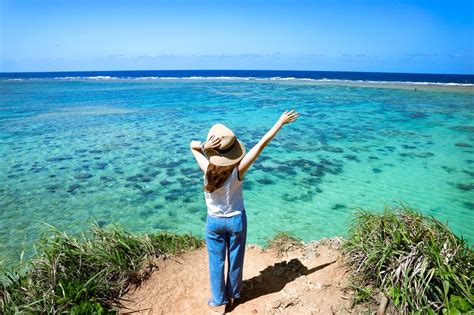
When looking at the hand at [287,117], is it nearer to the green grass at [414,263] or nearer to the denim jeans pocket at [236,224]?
Result: the denim jeans pocket at [236,224]

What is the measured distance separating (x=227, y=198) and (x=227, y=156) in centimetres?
42

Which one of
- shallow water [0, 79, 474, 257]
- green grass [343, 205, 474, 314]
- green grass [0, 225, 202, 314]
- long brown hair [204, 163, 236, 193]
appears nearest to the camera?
green grass [343, 205, 474, 314]

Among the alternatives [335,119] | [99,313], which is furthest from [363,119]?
[99,313]

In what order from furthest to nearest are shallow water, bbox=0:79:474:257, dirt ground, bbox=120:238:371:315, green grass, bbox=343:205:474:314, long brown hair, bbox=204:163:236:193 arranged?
shallow water, bbox=0:79:474:257, dirt ground, bbox=120:238:371:315, long brown hair, bbox=204:163:236:193, green grass, bbox=343:205:474:314

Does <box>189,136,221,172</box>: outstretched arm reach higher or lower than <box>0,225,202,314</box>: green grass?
higher

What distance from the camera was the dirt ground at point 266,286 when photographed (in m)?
3.54

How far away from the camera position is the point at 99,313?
3104mm

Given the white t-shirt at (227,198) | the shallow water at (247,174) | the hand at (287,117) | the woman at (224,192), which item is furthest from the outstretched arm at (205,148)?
the shallow water at (247,174)

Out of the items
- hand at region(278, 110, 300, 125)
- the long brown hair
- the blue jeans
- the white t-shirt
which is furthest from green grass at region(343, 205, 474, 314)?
the long brown hair

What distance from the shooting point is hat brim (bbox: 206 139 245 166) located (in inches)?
117

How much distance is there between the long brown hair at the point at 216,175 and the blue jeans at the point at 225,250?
1.15 ft

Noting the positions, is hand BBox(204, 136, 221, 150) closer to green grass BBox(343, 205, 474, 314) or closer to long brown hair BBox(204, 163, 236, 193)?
long brown hair BBox(204, 163, 236, 193)

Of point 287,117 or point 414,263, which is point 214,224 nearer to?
point 287,117

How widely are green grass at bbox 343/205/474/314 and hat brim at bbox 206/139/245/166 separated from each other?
5.75ft
